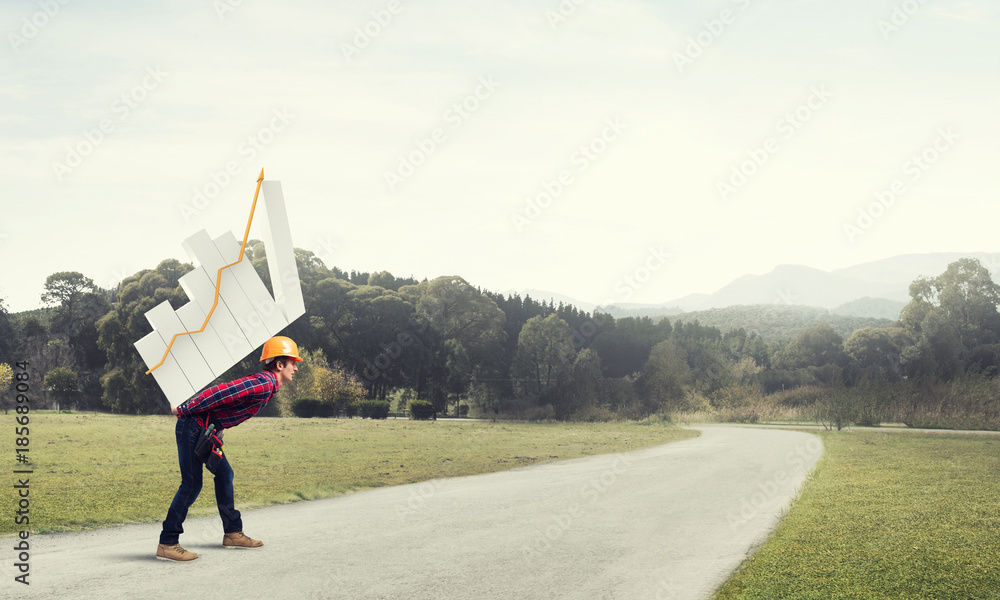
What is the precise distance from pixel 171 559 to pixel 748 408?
43993 mm

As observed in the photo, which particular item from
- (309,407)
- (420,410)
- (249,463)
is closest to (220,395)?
(249,463)

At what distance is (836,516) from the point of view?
32.3 feet

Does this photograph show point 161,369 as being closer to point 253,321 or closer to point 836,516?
point 253,321

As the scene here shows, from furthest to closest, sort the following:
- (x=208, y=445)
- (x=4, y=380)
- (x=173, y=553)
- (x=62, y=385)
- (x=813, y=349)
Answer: (x=813, y=349) → (x=62, y=385) → (x=4, y=380) → (x=208, y=445) → (x=173, y=553)

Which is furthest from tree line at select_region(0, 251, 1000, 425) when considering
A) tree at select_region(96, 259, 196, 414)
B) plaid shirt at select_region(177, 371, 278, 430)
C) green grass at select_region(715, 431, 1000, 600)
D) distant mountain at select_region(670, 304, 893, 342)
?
distant mountain at select_region(670, 304, 893, 342)

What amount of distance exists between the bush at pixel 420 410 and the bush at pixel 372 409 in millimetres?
2420

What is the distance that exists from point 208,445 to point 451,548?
9.19 ft

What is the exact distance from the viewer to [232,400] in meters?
6.62

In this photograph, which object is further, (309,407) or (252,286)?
(309,407)

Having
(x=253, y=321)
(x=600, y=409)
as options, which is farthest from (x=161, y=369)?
(x=600, y=409)

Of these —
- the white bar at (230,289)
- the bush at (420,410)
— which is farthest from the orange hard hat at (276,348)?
the bush at (420,410)

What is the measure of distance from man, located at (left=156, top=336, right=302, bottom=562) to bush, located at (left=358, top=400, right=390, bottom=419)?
4323 centimetres

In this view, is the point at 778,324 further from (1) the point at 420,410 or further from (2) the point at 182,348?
(2) the point at 182,348

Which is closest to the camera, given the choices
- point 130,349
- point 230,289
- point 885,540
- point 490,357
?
point 230,289
